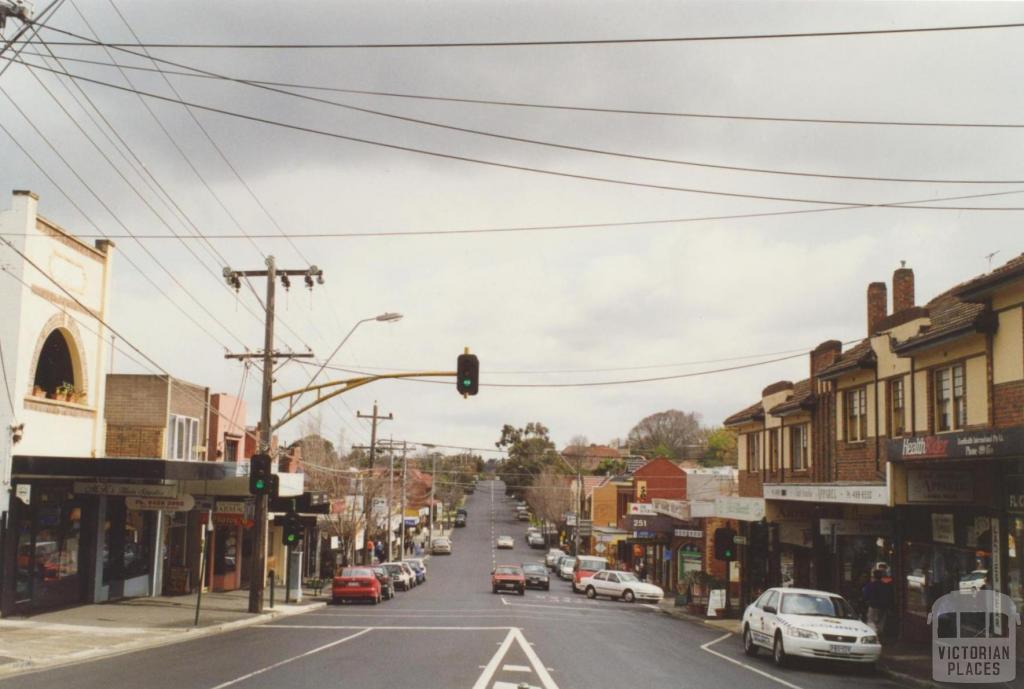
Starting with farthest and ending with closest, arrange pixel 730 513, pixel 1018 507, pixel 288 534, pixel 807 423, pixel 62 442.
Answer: pixel 730 513
pixel 807 423
pixel 288 534
pixel 62 442
pixel 1018 507

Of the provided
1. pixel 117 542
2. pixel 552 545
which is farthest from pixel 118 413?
pixel 552 545

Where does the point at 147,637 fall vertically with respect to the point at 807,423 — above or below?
below

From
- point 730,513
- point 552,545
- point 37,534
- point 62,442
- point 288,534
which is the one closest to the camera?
point 37,534

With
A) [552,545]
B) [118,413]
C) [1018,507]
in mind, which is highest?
[118,413]

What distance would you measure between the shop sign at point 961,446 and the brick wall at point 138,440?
2270cm

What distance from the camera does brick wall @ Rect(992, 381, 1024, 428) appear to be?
2096 centimetres

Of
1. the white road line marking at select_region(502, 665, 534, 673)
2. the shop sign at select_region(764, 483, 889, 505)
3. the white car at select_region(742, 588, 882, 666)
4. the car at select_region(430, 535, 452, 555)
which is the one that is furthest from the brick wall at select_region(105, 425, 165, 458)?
the car at select_region(430, 535, 452, 555)

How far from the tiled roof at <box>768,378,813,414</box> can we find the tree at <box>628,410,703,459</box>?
362 feet

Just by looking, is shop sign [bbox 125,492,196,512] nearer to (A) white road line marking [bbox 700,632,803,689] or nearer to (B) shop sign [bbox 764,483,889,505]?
(A) white road line marking [bbox 700,632,803,689]

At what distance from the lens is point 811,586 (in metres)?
34.4

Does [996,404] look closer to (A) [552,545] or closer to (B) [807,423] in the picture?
(B) [807,423]

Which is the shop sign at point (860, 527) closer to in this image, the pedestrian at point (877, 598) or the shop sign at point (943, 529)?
the pedestrian at point (877, 598)

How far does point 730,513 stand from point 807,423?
5.35 meters
